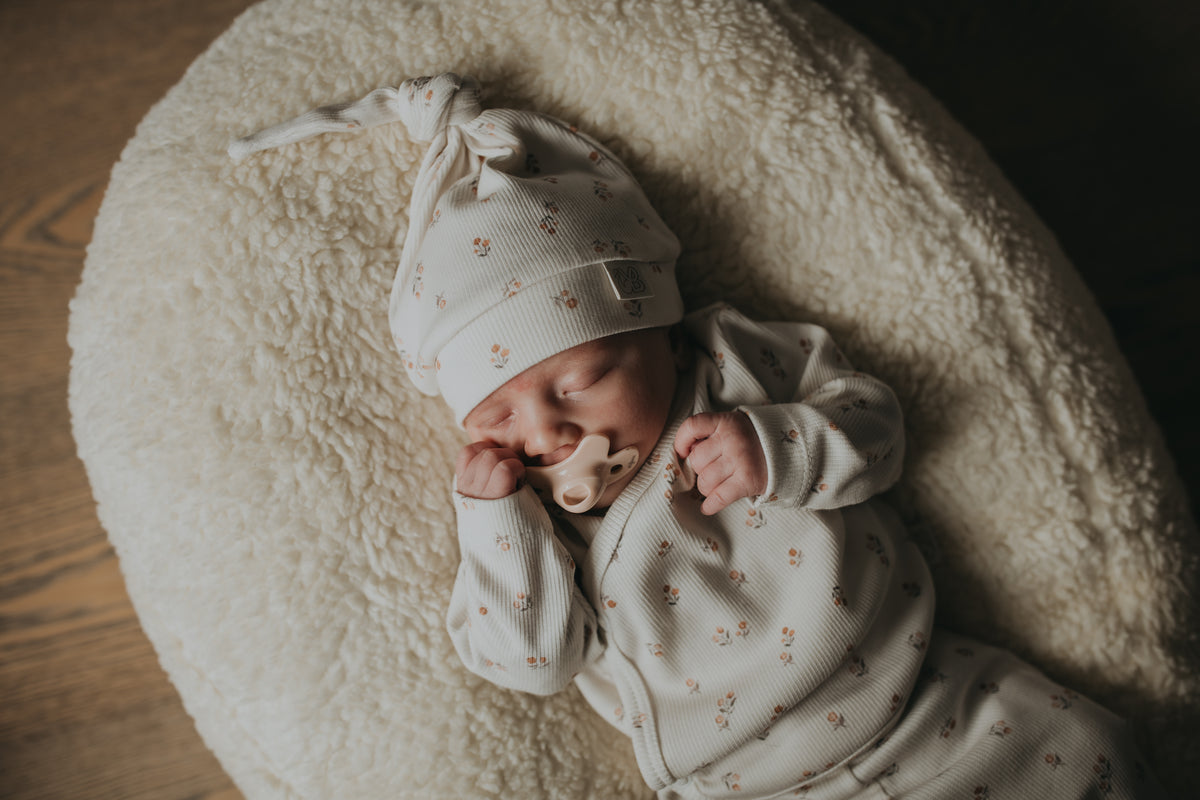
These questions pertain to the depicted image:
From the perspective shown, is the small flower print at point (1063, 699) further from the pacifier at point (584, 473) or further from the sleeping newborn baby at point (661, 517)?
the pacifier at point (584, 473)

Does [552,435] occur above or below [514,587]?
above

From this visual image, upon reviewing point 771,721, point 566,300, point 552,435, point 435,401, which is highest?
point 566,300

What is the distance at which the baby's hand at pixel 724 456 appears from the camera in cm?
82

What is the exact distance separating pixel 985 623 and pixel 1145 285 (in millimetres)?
745

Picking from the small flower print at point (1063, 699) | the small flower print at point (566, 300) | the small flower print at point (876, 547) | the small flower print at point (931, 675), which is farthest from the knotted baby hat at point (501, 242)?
the small flower print at point (1063, 699)

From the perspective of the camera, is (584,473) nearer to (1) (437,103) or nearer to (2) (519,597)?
(2) (519,597)

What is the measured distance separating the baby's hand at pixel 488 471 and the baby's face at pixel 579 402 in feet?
0.06

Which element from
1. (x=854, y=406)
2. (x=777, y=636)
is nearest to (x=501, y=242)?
(x=854, y=406)

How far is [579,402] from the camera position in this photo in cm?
84

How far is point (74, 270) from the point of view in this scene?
1378 millimetres

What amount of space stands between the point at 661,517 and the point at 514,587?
0.61 feet

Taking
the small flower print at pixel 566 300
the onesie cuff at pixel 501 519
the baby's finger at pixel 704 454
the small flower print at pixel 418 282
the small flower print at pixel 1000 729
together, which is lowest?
the small flower print at pixel 1000 729

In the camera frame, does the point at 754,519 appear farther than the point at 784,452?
Yes

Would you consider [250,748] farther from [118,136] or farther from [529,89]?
[118,136]
